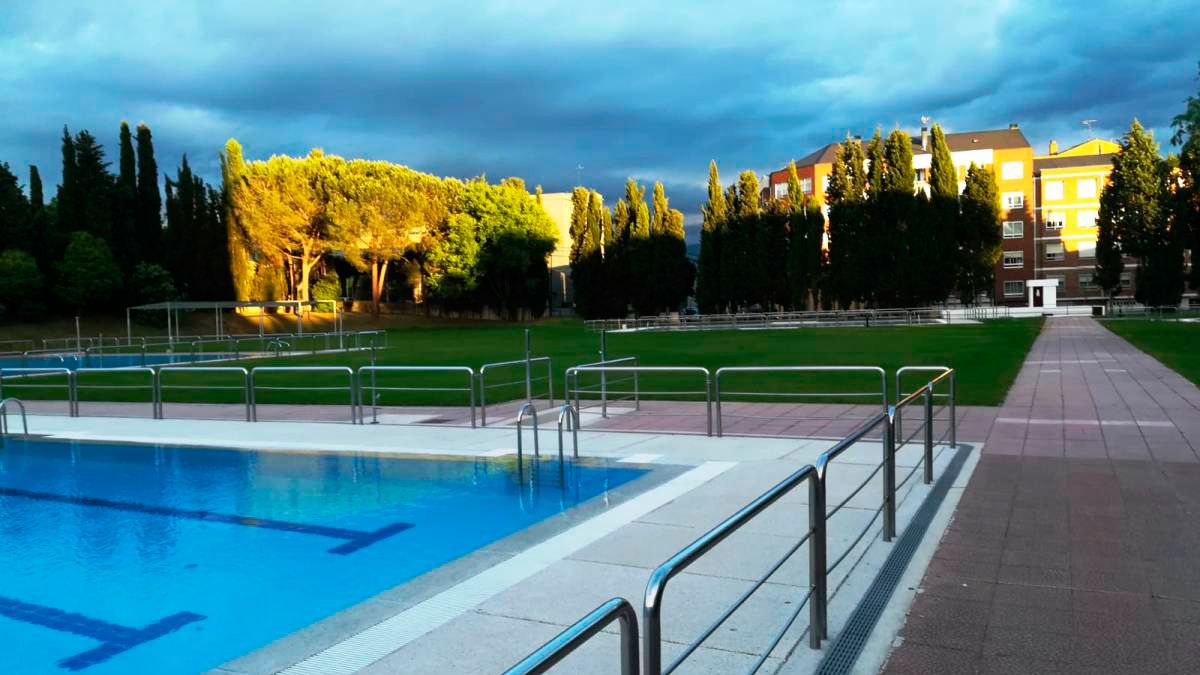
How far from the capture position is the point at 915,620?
4.43 m

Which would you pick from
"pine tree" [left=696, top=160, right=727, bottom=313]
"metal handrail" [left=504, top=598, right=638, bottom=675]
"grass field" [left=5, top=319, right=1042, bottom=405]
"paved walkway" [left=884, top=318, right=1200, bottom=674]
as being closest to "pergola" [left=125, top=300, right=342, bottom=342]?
"grass field" [left=5, top=319, right=1042, bottom=405]

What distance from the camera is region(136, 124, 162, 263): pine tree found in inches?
2264

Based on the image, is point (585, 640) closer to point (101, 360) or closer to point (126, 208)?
point (101, 360)

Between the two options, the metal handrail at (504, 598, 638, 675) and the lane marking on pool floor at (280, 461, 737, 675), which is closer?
the metal handrail at (504, 598, 638, 675)

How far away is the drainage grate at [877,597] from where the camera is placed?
3.96 m

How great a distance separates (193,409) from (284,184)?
4312cm

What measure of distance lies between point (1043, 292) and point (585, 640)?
80396 millimetres

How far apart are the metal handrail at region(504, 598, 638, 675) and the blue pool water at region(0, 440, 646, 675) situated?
3.98 metres

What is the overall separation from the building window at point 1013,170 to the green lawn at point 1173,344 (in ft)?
129

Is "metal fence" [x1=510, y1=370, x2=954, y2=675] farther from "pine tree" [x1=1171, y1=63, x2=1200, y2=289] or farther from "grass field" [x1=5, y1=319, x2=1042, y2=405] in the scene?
"pine tree" [x1=1171, y1=63, x2=1200, y2=289]

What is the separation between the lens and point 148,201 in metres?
58.3

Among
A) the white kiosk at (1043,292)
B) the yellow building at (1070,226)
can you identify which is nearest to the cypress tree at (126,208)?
the white kiosk at (1043,292)

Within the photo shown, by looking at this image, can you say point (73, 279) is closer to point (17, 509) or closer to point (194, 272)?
point (194, 272)

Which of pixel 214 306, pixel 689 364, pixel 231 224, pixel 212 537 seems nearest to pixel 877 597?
pixel 212 537
